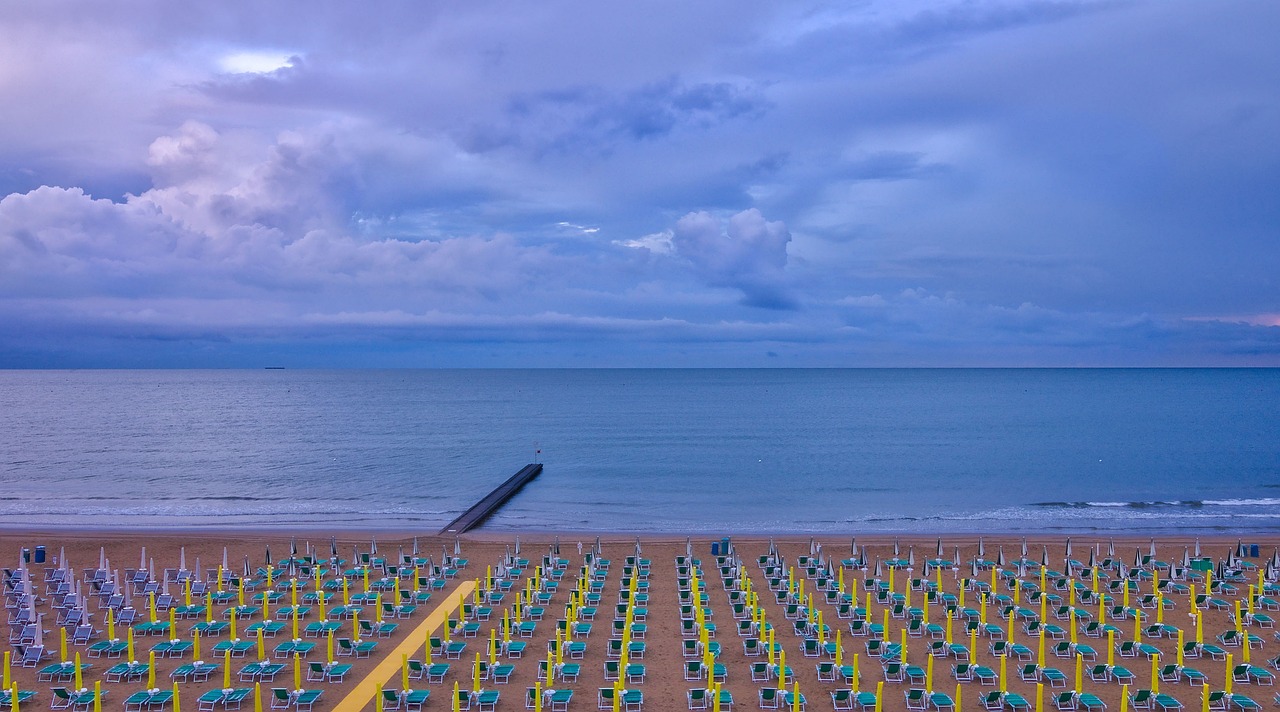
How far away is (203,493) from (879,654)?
43786 millimetres

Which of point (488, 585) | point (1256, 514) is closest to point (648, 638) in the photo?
point (488, 585)

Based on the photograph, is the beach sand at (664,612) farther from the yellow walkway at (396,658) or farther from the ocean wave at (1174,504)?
the ocean wave at (1174,504)

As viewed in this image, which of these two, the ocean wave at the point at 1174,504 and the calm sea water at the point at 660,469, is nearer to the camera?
the calm sea water at the point at 660,469

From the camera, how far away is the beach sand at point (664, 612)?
15789 mm

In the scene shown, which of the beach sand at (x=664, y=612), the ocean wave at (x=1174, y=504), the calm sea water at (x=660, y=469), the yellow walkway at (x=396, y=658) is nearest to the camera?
the yellow walkway at (x=396, y=658)

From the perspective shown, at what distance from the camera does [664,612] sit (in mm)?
20969

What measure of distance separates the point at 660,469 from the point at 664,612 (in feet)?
122

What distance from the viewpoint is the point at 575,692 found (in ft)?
51.6

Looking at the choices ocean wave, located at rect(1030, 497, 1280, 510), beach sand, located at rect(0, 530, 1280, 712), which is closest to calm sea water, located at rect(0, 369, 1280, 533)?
ocean wave, located at rect(1030, 497, 1280, 510)

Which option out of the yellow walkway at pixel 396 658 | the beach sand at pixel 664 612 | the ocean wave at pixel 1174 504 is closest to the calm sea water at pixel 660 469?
the ocean wave at pixel 1174 504

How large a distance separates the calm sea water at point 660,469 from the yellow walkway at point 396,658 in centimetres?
1698

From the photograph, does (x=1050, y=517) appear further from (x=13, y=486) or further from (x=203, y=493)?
(x=13, y=486)

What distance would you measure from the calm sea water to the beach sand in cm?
668

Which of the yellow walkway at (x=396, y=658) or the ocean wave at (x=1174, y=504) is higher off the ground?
the ocean wave at (x=1174, y=504)
